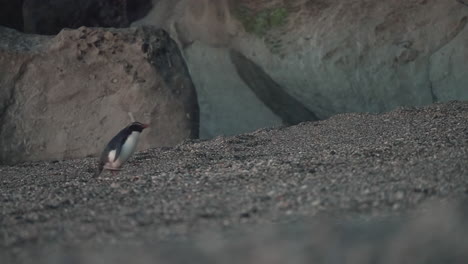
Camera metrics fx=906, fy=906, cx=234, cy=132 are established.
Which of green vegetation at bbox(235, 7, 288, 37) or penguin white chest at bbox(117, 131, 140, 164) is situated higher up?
green vegetation at bbox(235, 7, 288, 37)

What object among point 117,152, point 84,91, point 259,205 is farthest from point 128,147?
point 259,205

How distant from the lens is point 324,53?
13.4m

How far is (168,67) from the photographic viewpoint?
10727 mm

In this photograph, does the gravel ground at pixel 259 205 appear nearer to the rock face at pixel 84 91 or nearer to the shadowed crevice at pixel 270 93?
the rock face at pixel 84 91

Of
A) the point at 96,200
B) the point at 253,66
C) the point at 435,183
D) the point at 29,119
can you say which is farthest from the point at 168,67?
the point at 435,183

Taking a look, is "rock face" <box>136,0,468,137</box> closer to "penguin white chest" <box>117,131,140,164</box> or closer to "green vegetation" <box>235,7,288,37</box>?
"green vegetation" <box>235,7,288,37</box>

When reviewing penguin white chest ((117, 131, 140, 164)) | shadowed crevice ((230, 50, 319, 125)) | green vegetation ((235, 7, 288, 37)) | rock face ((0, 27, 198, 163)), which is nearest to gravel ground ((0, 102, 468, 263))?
penguin white chest ((117, 131, 140, 164))

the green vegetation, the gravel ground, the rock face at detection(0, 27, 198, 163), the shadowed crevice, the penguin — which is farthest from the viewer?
the green vegetation

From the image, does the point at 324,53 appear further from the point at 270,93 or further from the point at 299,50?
the point at 270,93

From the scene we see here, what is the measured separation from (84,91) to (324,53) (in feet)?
13.6

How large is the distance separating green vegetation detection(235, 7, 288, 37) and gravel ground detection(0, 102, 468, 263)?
14.5 feet

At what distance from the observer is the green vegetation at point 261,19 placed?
13742mm

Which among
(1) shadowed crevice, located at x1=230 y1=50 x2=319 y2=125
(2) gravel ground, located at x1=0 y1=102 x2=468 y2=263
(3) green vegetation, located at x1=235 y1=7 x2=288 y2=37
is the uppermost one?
(3) green vegetation, located at x1=235 y1=7 x2=288 y2=37

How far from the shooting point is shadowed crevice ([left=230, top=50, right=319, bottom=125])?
13.5 m
